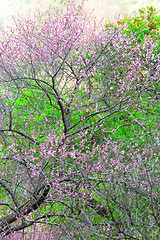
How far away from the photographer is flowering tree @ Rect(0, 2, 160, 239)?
3217mm

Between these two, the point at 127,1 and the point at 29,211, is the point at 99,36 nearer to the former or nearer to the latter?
the point at 29,211

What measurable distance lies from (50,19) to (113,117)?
332cm

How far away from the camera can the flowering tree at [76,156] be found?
3.22m

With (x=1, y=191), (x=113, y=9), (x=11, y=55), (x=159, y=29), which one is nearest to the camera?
(x=11, y=55)

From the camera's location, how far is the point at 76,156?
507 cm

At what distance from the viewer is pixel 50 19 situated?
6.24 m

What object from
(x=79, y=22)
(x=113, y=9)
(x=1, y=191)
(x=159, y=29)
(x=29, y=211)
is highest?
(x=113, y=9)

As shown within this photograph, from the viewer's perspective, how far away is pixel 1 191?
7566 mm

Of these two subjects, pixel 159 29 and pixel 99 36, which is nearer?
pixel 99 36

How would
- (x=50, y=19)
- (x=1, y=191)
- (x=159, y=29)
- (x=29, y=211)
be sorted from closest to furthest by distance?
(x=29, y=211), (x=50, y=19), (x=1, y=191), (x=159, y=29)

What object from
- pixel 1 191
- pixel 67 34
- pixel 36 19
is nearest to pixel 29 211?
pixel 1 191

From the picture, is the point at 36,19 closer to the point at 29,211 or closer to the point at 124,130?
the point at 124,130

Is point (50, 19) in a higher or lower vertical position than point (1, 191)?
higher

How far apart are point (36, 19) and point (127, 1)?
32458 mm
